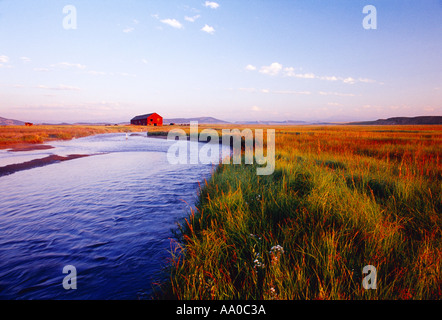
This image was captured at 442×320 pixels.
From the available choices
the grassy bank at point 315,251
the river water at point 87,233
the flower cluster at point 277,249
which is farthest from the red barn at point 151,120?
the flower cluster at point 277,249

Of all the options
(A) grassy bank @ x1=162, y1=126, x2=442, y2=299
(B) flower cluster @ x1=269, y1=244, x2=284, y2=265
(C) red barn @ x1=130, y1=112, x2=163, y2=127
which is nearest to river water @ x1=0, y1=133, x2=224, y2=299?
(A) grassy bank @ x1=162, y1=126, x2=442, y2=299

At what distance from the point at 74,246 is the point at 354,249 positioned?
5.82m

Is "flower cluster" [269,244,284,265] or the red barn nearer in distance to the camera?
"flower cluster" [269,244,284,265]

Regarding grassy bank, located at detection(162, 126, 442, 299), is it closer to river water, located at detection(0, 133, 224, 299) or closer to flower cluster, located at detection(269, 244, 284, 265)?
flower cluster, located at detection(269, 244, 284, 265)

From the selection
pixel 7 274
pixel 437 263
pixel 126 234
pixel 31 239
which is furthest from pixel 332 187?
pixel 31 239

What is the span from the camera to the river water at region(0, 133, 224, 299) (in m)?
3.55

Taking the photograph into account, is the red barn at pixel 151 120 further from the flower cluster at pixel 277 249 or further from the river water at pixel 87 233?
the flower cluster at pixel 277 249

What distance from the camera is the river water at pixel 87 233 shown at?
3.55 m

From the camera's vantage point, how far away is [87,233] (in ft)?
17.2

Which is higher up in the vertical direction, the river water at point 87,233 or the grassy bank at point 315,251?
the grassy bank at point 315,251

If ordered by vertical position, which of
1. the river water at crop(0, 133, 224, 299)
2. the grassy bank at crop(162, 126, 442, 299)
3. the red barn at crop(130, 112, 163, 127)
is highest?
the red barn at crop(130, 112, 163, 127)

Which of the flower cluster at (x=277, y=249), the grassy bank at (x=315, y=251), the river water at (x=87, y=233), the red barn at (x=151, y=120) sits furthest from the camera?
the red barn at (x=151, y=120)

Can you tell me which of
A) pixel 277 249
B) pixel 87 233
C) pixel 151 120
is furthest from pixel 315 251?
pixel 151 120

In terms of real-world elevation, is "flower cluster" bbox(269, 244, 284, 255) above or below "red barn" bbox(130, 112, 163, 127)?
below
